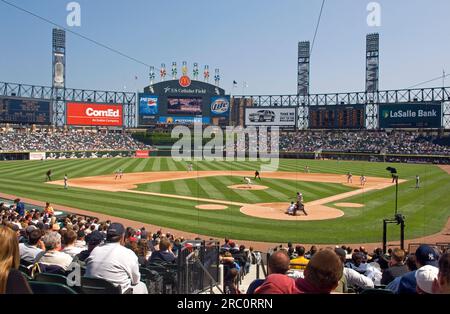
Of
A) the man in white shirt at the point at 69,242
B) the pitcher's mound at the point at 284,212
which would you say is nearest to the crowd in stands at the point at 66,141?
the pitcher's mound at the point at 284,212

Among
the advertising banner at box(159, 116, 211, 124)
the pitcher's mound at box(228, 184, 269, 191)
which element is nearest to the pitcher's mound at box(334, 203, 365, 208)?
the pitcher's mound at box(228, 184, 269, 191)

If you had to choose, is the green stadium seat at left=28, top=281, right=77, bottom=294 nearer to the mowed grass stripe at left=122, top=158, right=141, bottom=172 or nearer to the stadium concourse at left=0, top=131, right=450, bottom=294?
the stadium concourse at left=0, top=131, right=450, bottom=294

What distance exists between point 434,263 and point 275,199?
1018 inches

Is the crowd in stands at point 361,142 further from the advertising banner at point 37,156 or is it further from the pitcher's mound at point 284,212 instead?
the pitcher's mound at point 284,212

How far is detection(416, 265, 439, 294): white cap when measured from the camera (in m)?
4.25

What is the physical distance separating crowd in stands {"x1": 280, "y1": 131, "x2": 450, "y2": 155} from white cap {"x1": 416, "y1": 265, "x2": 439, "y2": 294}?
263ft

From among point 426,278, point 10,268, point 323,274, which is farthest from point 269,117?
point 10,268

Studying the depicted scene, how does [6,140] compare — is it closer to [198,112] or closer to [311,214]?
[198,112]

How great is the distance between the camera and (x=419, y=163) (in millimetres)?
72250

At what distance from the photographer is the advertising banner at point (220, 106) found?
331 ft

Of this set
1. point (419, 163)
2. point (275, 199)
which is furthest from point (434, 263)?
point (419, 163)

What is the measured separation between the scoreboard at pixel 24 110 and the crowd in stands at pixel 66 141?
407 cm

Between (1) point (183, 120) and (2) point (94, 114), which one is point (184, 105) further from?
(2) point (94, 114)

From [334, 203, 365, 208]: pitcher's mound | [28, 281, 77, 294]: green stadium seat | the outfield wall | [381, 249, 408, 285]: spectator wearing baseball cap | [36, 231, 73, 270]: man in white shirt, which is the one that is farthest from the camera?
the outfield wall
